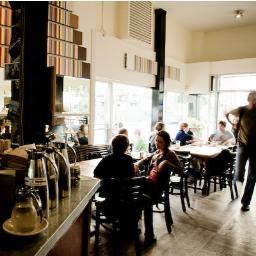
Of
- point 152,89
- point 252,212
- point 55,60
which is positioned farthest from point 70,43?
point 252,212

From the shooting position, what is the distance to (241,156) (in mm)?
4141

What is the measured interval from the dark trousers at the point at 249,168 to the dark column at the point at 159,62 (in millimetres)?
2602

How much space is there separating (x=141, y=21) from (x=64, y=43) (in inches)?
82.2

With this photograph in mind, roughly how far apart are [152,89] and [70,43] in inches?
105

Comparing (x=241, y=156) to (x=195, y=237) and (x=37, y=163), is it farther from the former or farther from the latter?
(x=37, y=163)

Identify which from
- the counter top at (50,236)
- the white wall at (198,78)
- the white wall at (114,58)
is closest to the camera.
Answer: the counter top at (50,236)

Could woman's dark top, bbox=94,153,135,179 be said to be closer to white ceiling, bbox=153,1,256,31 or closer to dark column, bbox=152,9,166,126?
dark column, bbox=152,9,166,126

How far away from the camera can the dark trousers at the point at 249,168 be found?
3.98 m

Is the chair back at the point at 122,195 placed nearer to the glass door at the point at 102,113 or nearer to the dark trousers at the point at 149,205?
the dark trousers at the point at 149,205

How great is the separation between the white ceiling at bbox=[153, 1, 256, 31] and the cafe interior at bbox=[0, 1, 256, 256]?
4 cm

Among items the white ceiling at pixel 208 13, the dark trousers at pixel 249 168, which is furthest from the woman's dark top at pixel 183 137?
the white ceiling at pixel 208 13

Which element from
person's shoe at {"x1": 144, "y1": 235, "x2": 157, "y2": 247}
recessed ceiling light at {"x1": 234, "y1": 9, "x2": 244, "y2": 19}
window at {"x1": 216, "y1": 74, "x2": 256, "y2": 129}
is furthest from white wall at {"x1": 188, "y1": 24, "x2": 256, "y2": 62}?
person's shoe at {"x1": 144, "y1": 235, "x2": 157, "y2": 247}

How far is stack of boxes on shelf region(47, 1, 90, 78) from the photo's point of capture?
389cm

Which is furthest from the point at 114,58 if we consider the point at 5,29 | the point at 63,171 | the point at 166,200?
the point at 63,171
